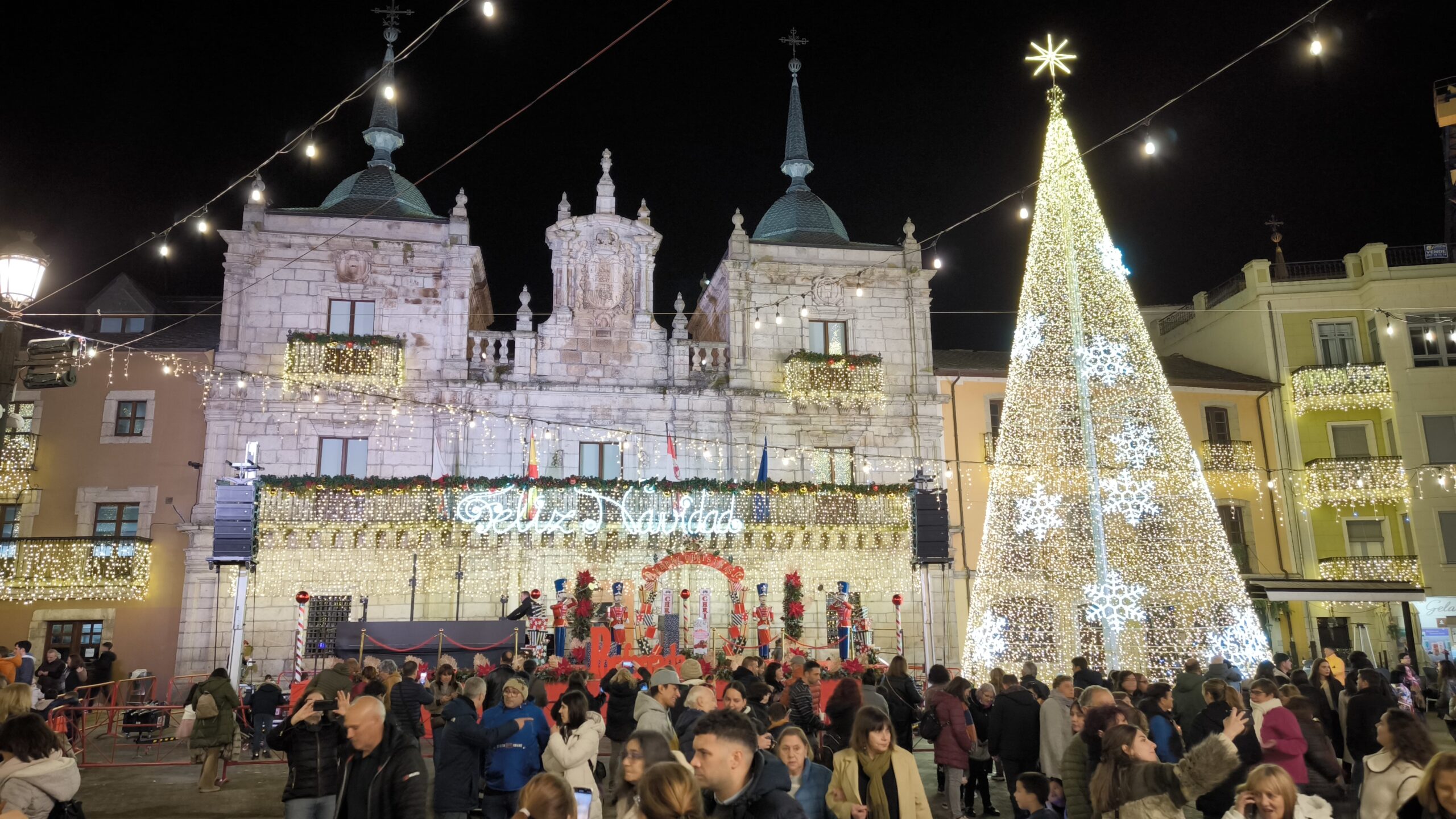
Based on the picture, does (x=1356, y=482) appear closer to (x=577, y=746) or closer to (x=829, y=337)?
(x=829, y=337)

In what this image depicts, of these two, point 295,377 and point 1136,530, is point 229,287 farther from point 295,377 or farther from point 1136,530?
point 1136,530

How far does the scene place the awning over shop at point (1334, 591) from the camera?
23453 mm

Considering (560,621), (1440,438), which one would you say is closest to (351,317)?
(560,621)

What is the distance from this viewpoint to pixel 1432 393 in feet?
90.8

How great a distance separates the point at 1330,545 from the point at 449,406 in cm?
2353

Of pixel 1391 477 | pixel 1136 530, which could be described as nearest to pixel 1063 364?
pixel 1136 530

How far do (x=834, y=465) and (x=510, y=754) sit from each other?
18.6m

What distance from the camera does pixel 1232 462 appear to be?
28.1 m

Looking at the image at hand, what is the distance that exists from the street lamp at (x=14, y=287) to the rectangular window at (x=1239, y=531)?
89.1 feet

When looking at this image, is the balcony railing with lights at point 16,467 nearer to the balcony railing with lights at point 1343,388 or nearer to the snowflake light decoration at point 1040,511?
the snowflake light decoration at point 1040,511

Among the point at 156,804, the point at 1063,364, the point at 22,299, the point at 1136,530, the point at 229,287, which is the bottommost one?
the point at 156,804

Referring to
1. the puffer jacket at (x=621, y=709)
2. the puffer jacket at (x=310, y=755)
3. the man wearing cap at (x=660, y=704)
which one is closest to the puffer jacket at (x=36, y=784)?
the puffer jacket at (x=310, y=755)

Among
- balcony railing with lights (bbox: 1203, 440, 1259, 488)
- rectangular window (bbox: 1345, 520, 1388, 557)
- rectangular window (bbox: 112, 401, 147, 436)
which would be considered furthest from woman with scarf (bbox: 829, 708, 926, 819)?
rectangular window (bbox: 1345, 520, 1388, 557)

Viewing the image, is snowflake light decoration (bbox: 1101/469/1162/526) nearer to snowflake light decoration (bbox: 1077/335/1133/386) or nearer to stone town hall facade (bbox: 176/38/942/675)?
snowflake light decoration (bbox: 1077/335/1133/386)
